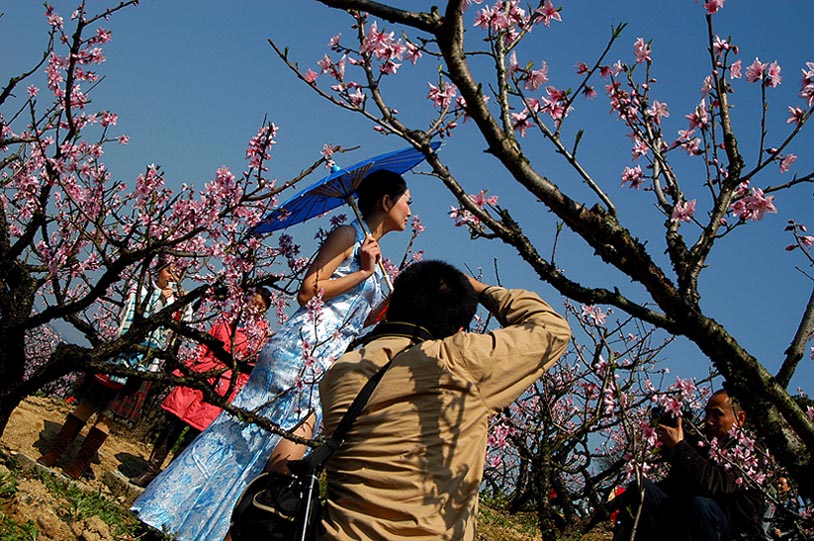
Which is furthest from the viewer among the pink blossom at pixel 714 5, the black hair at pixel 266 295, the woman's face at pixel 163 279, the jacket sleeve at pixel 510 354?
the black hair at pixel 266 295

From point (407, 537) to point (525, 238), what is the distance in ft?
2.94

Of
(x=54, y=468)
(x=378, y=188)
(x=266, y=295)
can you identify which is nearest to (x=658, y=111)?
(x=378, y=188)

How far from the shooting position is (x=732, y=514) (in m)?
3.89

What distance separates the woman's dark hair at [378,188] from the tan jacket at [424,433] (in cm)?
187

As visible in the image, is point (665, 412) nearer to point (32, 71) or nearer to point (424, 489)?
point (424, 489)

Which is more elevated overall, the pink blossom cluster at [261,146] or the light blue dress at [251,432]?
the pink blossom cluster at [261,146]

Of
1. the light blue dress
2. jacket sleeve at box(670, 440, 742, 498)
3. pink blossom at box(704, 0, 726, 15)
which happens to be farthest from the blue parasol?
jacket sleeve at box(670, 440, 742, 498)

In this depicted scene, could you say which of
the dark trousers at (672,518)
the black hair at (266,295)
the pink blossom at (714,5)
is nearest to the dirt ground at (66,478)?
the black hair at (266,295)

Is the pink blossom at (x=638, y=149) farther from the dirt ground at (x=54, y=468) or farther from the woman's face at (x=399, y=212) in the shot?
the dirt ground at (x=54, y=468)

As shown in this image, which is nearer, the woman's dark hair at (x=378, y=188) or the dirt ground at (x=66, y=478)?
the woman's dark hair at (x=378, y=188)

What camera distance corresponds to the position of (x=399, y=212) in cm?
385

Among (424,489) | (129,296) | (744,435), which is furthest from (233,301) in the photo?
→ (744,435)

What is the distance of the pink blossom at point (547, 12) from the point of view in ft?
8.80

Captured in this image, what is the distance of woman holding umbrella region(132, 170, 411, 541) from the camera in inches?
144
